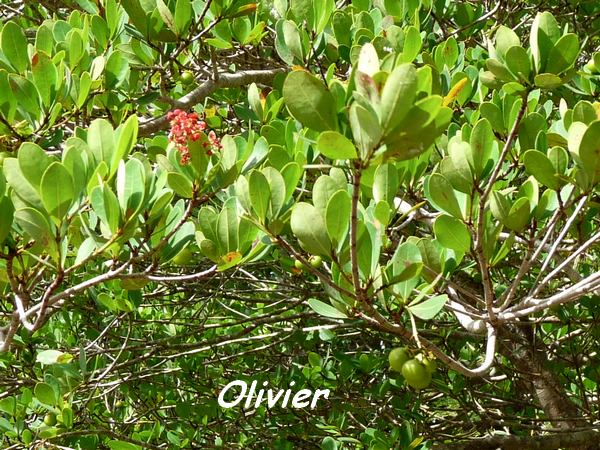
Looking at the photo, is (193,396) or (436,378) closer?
(436,378)

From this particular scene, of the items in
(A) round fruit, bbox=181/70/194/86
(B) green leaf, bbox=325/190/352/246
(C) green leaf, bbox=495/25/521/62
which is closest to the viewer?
(B) green leaf, bbox=325/190/352/246

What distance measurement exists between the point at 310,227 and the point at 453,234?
0.41 metres

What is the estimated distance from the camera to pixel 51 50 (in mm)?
2205

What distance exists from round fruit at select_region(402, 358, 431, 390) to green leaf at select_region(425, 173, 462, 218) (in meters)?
0.31


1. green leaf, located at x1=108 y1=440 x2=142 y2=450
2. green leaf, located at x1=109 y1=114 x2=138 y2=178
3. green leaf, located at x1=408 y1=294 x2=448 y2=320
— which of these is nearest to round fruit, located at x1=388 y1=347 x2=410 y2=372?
green leaf, located at x1=408 y1=294 x2=448 y2=320

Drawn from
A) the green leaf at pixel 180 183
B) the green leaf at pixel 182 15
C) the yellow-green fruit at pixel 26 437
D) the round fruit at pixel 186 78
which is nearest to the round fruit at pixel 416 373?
the green leaf at pixel 180 183

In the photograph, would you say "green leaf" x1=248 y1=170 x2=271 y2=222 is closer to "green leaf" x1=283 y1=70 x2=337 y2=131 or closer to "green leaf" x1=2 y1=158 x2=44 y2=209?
"green leaf" x1=283 y1=70 x2=337 y2=131

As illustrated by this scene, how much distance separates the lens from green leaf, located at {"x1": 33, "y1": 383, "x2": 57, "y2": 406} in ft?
7.98

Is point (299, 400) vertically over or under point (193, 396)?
over

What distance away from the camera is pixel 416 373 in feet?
4.59

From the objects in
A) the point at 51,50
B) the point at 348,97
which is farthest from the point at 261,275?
the point at 348,97

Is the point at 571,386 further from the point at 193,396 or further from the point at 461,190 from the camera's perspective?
the point at 461,190

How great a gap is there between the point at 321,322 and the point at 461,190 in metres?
2.13

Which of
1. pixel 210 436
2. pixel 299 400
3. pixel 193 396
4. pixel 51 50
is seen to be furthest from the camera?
pixel 193 396
